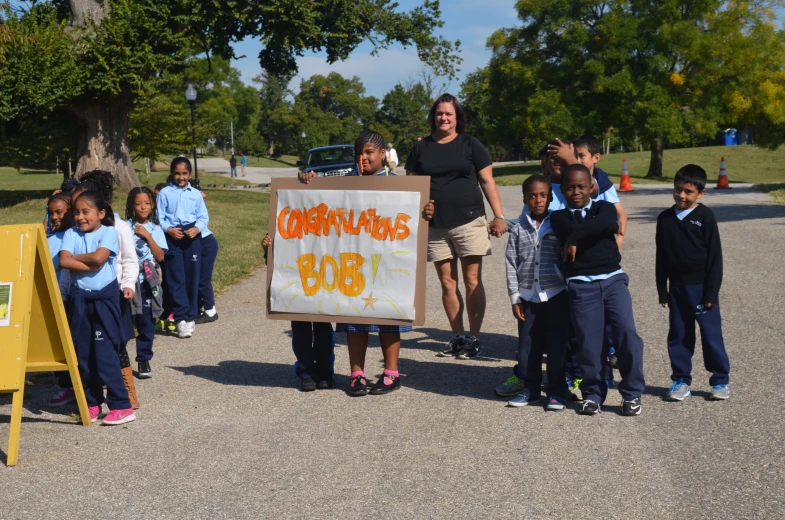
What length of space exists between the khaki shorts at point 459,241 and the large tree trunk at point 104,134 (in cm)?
2338

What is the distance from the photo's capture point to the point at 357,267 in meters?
6.78

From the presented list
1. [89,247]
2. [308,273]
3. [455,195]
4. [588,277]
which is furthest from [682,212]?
[89,247]

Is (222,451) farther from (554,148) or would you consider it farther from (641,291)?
(641,291)

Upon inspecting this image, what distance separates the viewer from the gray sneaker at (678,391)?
20.4 ft

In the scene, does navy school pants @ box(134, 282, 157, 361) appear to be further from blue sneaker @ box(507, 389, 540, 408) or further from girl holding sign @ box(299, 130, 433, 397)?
blue sneaker @ box(507, 389, 540, 408)

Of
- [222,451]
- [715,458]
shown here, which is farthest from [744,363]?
[222,451]

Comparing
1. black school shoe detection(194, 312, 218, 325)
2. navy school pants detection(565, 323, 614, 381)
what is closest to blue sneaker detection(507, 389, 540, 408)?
navy school pants detection(565, 323, 614, 381)

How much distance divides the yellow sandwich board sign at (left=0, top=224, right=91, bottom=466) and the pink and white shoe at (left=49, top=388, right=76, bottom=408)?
27.5 inches

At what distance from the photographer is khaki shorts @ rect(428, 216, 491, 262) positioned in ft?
24.8

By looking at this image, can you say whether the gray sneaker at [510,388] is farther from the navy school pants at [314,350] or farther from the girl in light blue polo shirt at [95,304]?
the girl in light blue polo shirt at [95,304]

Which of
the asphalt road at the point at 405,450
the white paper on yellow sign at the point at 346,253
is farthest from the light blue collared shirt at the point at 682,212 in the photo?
the white paper on yellow sign at the point at 346,253

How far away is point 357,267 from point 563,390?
67.3 inches

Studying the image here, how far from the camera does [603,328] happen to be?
600cm

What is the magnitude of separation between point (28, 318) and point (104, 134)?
2513cm
